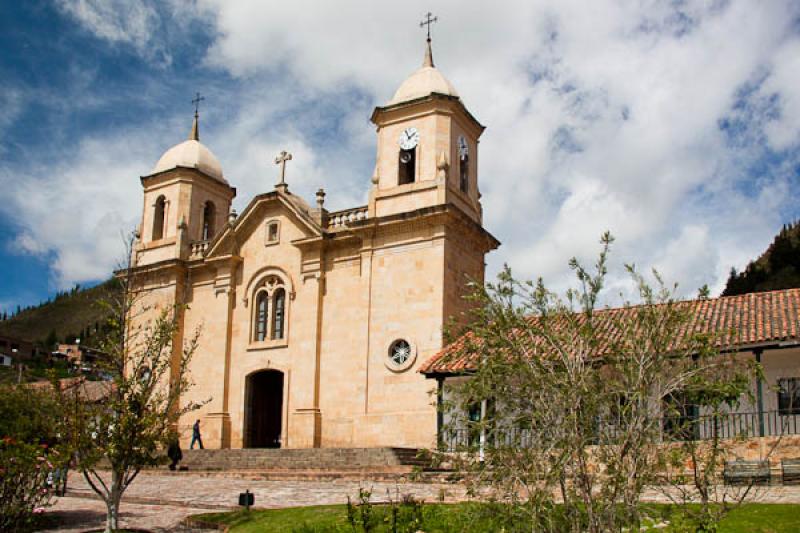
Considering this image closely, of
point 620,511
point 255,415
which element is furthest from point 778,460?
point 255,415

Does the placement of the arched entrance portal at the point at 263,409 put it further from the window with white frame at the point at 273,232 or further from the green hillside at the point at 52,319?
the green hillside at the point at 52,319

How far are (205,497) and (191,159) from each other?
59.7ft

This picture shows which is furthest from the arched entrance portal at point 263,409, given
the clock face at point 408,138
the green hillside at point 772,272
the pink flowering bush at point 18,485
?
the green hillside at point 772,272

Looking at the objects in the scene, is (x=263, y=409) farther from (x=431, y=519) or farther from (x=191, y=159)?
(x=431, y=519)

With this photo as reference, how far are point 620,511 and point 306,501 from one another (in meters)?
9.21

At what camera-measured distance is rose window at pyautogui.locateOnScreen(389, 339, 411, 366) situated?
23.9 m

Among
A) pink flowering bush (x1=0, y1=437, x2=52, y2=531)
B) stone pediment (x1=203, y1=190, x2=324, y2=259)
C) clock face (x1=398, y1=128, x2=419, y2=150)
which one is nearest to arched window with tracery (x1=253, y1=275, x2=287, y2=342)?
stone pediment (x1=203, y1=190, x2=324, y2=259)

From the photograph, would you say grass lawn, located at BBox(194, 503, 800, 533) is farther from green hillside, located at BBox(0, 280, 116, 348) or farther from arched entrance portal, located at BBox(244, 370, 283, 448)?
green hillside, located at BBox(0, 280, 116, 348)

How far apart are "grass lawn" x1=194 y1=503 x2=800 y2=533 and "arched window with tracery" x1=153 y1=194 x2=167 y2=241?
20.1 m

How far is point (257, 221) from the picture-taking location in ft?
94.0

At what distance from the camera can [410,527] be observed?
32.8 ft

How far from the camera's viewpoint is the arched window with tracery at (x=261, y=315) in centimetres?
2794

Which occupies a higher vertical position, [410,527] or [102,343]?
[102,343]

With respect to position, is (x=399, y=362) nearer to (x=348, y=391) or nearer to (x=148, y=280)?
(x=348, y=391)
